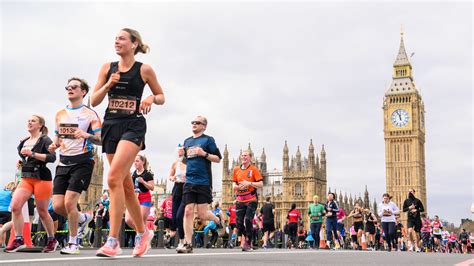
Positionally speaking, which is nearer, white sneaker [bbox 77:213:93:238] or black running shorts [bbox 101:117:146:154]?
black running shorts [bbox 101:117:146:154]

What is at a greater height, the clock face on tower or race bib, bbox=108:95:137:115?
the clock face on tower

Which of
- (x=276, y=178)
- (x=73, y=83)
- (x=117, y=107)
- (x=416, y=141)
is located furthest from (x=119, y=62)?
(x=416, y=141)

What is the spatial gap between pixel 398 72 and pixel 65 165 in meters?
96.4

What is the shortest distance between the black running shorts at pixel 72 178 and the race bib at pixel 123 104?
1.35m

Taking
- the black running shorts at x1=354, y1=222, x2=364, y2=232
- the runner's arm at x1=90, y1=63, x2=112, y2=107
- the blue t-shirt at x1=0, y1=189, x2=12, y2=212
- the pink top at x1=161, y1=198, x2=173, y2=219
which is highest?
the runner's arm at x1=90, y1=63, x2=112, y2=107

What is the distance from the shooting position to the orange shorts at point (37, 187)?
7.33 metres

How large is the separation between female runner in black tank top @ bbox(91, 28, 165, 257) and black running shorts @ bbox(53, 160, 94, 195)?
1.01m

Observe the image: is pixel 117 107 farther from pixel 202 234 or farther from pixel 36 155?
pixel 202 234

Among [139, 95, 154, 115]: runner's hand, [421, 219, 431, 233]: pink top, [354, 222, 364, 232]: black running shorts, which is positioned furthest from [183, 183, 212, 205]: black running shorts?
[421, 219, 431, 233]: pink top

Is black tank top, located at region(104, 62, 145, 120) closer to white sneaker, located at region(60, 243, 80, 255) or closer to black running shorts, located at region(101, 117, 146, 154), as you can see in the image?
black running shorts, located at region(101, 117, 146, 154)

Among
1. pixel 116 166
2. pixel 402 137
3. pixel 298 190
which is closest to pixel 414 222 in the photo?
pixel 116 166

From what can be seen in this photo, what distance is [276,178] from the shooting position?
85938mm

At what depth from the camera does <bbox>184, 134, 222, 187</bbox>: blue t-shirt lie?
25.8 feet

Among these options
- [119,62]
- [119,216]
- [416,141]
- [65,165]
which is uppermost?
[416,141]
